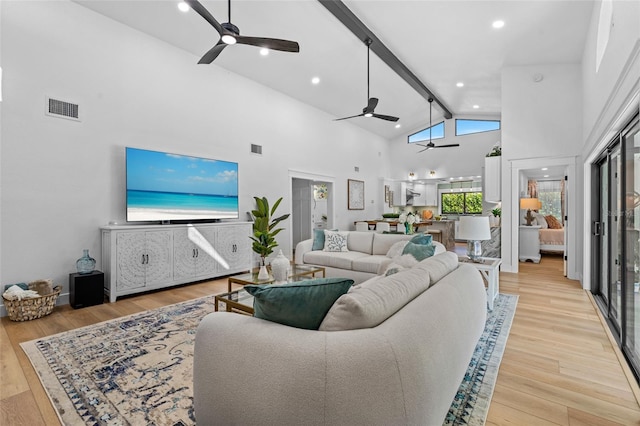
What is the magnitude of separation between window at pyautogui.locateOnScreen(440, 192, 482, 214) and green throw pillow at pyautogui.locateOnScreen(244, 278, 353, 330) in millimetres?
10692

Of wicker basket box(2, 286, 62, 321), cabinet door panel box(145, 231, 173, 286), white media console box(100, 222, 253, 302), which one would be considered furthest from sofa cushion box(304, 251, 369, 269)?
wicker basket box(2, 286, 62, 321)

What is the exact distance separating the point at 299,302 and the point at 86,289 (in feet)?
11.7

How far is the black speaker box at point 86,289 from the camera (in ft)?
11.8

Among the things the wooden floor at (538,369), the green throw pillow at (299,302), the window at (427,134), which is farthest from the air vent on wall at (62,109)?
the window at (427,134)

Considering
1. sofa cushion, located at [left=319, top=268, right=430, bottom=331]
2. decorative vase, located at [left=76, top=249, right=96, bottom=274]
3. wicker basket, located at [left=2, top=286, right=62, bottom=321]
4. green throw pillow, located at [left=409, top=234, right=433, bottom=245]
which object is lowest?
wicker basket, located at [left=2, top=286, right=62, bottom=321]

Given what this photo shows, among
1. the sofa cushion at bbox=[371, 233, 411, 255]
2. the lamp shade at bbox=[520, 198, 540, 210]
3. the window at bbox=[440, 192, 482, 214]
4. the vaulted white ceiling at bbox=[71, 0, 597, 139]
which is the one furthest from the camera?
the window at bbox=[440, 192, 482, 214]

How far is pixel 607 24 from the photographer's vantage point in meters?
3.25

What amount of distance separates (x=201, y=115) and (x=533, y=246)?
23.4ft

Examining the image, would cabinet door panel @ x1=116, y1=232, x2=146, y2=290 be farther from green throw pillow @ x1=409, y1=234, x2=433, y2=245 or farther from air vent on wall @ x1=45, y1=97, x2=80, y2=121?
green throw pillow @ x1=409, y1=234, x2=433, y2=245

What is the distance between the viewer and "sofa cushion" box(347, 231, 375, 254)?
5.02 m

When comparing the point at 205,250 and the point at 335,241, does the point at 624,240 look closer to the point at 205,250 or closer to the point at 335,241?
the point at 335,241

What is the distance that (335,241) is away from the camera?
16.8 feet

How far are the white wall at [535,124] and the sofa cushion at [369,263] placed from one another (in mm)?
2940

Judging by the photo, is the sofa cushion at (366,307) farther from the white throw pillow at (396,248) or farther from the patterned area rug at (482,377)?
the white throw pillow at (396,248)
